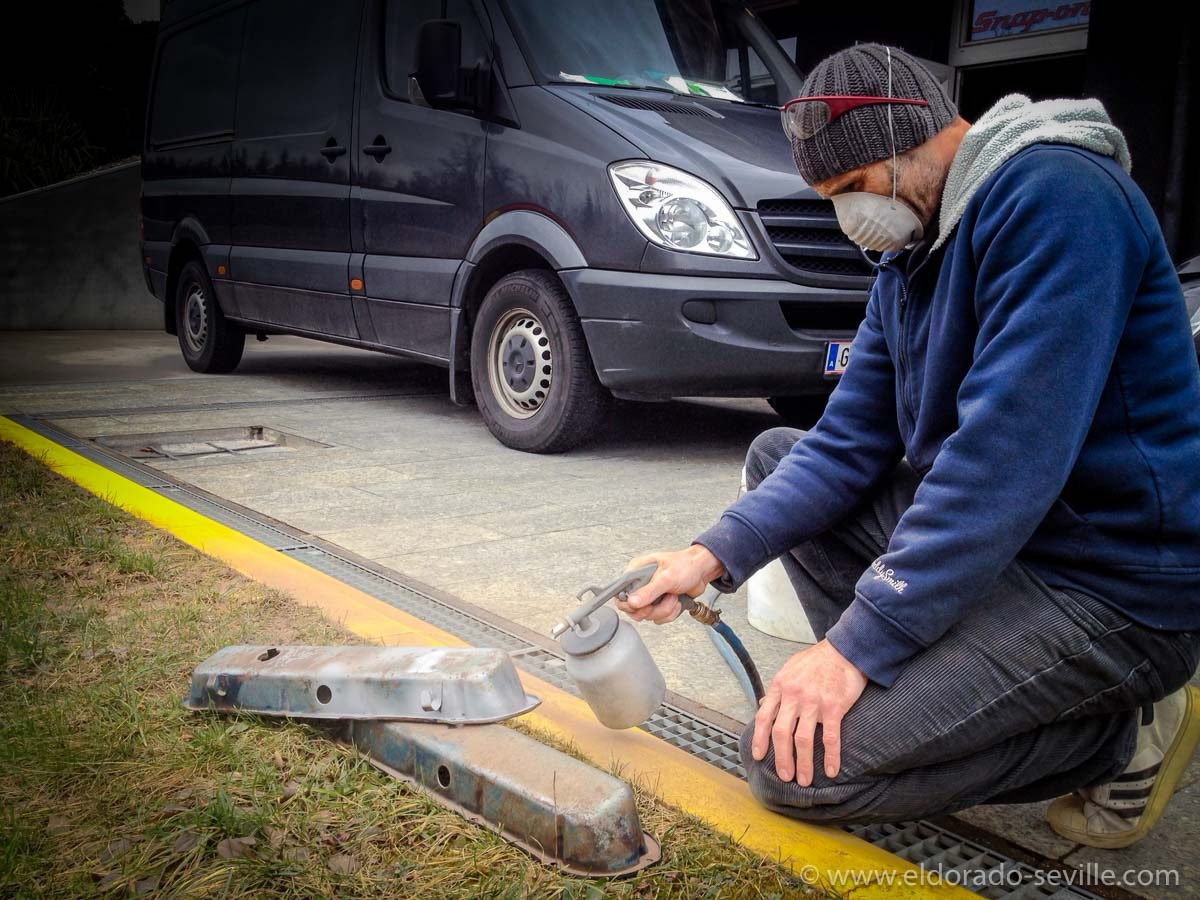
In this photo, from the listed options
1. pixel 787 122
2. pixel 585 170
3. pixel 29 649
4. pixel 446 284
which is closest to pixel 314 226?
pixel 446 284

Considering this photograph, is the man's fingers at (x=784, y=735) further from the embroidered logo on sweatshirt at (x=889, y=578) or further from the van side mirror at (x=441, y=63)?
the van side mirror at (x=441, y=63)

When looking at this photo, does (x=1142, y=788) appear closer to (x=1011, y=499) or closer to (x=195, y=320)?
(x=1011, y=499)

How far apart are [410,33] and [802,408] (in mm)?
2730

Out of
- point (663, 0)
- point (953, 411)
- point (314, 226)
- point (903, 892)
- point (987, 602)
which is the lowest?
point (903, 892)

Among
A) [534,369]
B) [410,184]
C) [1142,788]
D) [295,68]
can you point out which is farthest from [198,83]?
[1142,788]

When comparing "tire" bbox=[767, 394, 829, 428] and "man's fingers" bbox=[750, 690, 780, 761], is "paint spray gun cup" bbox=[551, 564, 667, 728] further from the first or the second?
"tire" bbox=[767, 394, 829, 428]

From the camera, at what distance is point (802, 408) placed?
19.6 feet

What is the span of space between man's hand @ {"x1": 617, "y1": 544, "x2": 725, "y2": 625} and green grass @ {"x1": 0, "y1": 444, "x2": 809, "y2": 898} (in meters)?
0.31

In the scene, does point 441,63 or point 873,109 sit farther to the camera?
point 441,63

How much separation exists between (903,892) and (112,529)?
8.71 ft

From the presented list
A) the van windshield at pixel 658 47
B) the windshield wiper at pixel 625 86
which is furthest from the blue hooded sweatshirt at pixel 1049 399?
the van windshield at pixel 658 47

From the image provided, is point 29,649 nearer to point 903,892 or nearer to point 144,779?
point 144,779

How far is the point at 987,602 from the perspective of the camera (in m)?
1.78

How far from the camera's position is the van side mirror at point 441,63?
495cm
